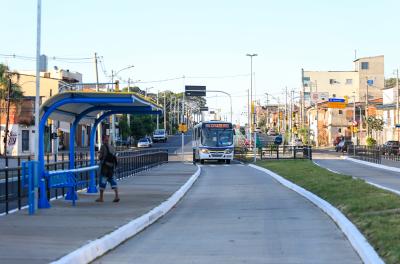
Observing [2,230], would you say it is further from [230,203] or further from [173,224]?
[230,203]

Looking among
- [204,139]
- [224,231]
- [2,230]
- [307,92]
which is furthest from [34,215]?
[307,92]

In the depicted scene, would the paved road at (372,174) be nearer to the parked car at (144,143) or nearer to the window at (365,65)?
the parked car at (144,143)

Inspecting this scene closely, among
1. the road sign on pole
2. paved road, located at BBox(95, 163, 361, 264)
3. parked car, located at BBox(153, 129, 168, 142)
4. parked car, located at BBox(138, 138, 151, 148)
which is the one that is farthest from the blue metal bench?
parked car, located at BBox(153, 129, 168, 142)

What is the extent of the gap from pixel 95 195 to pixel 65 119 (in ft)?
8.22

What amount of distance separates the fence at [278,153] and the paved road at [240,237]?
3999 centimetres

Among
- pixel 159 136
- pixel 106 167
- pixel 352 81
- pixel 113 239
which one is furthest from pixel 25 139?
pixel 352 81

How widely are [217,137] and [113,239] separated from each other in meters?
43.0

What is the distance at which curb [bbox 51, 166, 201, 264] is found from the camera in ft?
30.9

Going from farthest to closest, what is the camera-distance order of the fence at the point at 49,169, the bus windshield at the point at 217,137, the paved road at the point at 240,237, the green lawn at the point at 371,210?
the bus windshield at the point at 217,137 → the fence at the point at 49,169 → the paved road at the point at 240,237 → the green lawn at the point at 371,210

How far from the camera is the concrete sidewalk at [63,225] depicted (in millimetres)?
9805

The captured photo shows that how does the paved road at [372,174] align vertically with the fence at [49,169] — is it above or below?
below

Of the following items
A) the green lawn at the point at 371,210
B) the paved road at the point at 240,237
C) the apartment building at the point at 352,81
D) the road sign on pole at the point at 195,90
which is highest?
the apartment building at the point at 352,81

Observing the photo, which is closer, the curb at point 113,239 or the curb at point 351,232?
the curb at point 113,239

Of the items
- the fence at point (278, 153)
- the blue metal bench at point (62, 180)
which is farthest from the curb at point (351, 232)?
the fence at point (278, 153)
